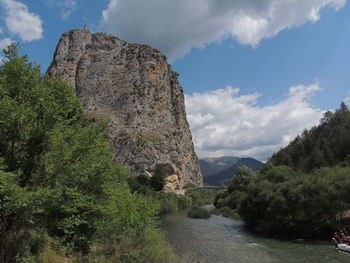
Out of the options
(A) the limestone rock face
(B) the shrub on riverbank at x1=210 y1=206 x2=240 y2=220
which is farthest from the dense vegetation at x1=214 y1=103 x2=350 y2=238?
(A) the limestone rock face

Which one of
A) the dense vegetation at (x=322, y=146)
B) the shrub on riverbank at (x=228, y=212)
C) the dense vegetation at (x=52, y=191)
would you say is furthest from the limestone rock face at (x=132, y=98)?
the dense vegetation at (x=52, y=191)

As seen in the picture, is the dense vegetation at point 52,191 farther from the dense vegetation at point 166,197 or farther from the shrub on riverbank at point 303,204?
the dense vegetation at point 166,197

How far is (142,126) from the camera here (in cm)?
11369

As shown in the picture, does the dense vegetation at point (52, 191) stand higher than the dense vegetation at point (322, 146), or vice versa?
the dense vegetation at point (322, 146)

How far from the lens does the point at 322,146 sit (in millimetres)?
59062

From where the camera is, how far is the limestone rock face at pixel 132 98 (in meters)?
108

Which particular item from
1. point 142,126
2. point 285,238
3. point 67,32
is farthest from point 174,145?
point 285,238

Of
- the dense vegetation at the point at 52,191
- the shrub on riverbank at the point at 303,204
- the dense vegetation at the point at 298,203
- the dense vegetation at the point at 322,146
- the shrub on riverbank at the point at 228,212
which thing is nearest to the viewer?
the dense vegetation at the point at 52,191

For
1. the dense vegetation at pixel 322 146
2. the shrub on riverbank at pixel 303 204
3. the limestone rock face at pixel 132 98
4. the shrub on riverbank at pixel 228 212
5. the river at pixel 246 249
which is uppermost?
the limestone rock face at pixel 132 98

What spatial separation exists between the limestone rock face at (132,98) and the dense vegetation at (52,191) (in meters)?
90.7

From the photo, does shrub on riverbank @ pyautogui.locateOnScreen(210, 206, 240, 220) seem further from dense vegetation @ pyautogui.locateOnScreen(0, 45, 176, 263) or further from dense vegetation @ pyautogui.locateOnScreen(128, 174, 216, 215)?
Result: dense vegetation @ pyautogui.locateOnScreen(0, 45, 176, 263)

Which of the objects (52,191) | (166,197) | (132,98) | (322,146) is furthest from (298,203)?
(132,98)

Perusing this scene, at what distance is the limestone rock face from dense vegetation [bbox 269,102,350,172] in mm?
49234

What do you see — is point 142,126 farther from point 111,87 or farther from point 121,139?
point 111,87
